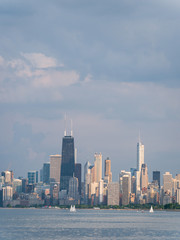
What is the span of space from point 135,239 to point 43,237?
67.7 ft

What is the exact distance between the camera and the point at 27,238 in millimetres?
123688

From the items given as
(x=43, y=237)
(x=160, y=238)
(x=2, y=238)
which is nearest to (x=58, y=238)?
(x=43, y=237)

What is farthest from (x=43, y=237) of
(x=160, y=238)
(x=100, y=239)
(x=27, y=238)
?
(x=160, y=238)

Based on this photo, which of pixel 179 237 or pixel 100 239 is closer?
pixel 100 239

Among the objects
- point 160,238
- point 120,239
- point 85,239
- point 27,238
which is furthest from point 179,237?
point 27,238

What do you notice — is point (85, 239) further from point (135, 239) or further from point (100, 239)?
point (135, 239)

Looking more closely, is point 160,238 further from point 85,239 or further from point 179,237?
point 85,239

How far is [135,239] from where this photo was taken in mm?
124438

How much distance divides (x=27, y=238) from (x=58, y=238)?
682 cm

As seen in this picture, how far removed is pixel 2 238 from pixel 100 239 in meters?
21.5

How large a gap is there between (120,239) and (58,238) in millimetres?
13728

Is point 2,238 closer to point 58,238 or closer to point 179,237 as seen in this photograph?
point 58,238

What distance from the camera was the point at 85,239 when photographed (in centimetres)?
12138

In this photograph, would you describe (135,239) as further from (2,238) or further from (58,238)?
(2,238)
